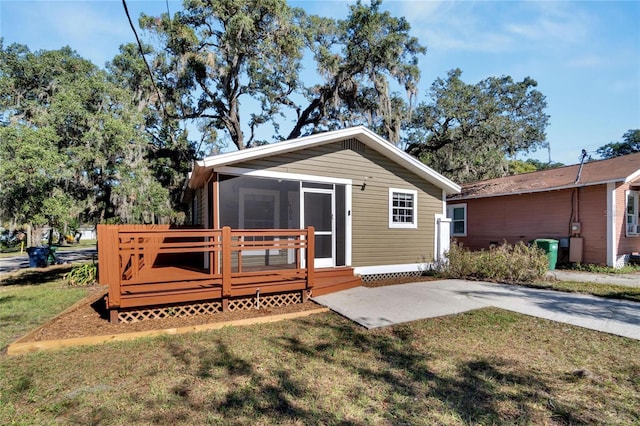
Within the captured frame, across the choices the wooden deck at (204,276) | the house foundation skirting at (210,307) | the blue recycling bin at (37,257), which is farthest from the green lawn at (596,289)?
the blue recycling bin at (37,257)

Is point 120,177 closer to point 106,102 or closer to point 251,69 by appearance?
point 106,102

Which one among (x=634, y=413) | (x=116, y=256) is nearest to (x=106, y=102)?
(x=116, y=256)

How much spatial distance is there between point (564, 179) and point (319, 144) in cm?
978

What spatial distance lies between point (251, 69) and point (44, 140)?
8646 mm

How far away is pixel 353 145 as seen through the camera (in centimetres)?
842

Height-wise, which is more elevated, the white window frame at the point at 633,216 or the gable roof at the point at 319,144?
the gable roof at the point at 319,144

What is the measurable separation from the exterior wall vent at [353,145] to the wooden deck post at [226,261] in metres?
4.14

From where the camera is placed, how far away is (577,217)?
11.0 meters

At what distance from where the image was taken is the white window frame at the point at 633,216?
10.7 metres

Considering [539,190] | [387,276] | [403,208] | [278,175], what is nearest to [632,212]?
[539,190]

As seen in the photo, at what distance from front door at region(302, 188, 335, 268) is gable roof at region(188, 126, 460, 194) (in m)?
1.24

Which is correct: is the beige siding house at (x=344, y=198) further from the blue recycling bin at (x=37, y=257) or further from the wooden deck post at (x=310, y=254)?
the blue recycling bin at (x=37, y=257)

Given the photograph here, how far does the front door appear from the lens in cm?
800

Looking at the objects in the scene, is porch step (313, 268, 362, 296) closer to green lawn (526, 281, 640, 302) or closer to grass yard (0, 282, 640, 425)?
grass yard (0, 282, 640, 425)
